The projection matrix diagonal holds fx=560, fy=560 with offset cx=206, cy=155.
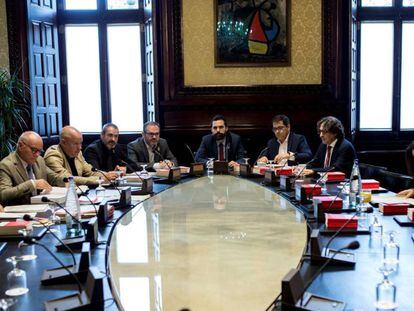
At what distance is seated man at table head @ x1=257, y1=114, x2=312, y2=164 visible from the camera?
5.89m

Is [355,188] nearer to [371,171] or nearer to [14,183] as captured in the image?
[371,171]

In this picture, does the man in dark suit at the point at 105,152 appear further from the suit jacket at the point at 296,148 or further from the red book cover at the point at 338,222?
the red book cover at the point at 338,222

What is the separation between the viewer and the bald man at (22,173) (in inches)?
150

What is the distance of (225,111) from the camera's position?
7121 mm

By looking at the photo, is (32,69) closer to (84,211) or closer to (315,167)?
(315,167)

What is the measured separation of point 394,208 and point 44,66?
5.26 m

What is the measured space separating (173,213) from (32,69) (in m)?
4.16

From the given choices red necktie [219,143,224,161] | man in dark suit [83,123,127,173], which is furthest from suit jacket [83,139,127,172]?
red necktie [219,143,224,161]

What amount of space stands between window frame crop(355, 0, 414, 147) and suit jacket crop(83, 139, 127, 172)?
138 inches

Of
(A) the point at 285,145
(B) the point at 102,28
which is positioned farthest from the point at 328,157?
(B) the point at 102,28

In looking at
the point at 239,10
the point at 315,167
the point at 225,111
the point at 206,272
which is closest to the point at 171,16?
the point at 239,10

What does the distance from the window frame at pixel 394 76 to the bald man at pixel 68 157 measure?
4033 millimetres

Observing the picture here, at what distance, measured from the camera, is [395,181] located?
4.49m

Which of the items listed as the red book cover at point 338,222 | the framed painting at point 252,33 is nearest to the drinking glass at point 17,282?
the red book cover at point 338,222
